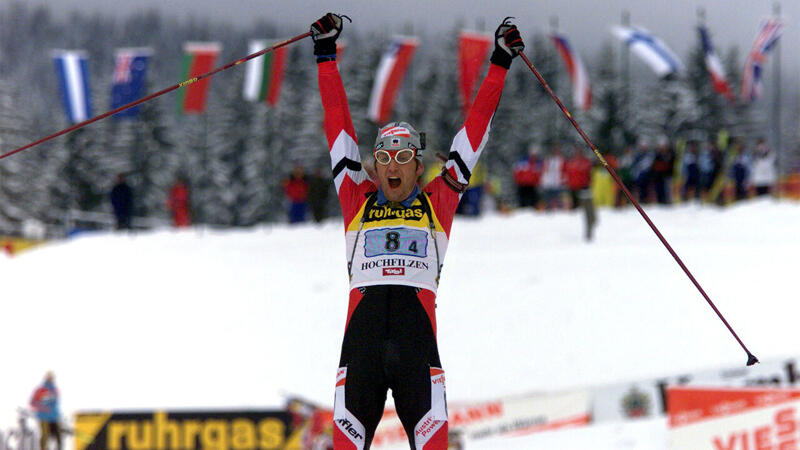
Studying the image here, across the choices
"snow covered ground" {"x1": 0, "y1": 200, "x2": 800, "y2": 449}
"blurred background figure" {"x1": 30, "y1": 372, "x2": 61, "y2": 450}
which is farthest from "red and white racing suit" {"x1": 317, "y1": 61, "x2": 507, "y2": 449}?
"blurred background figure" {"x1": 30, "y1": 372, "x2": 61, "y2": 450}

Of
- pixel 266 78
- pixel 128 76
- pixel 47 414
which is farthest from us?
pixel 266 78

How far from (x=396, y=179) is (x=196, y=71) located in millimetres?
20932

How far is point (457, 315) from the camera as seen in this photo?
707 inches

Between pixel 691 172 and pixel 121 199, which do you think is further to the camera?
pixel 121 199

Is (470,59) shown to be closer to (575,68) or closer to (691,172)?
(691,172)

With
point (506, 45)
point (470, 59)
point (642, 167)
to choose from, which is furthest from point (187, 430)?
point (642, 167)

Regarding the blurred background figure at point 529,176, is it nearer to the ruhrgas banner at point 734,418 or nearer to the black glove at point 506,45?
the ruhrgas banner at point 734,418

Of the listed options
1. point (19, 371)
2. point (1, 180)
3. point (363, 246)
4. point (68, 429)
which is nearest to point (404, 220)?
point (363, 246)

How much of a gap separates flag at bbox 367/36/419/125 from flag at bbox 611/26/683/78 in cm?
519

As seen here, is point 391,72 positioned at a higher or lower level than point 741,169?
higher

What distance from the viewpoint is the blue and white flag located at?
24.3 meters

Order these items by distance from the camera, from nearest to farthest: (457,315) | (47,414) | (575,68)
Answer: (47,414)
(457,315)
(575,68)

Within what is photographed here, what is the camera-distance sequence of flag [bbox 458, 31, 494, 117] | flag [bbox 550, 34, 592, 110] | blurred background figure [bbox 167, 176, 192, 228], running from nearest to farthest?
flag [bbox 458, 31, 494, 117] → blurred background figure [bbox 167, 176, 192, 228] → flag [bbox 550, 34, 592, 110]

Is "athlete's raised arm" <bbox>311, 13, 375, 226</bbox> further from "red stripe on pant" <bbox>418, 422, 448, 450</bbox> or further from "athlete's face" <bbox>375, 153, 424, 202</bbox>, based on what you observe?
"red stripe on pant" <bbox>418, 422, 448, 450</bbox>
